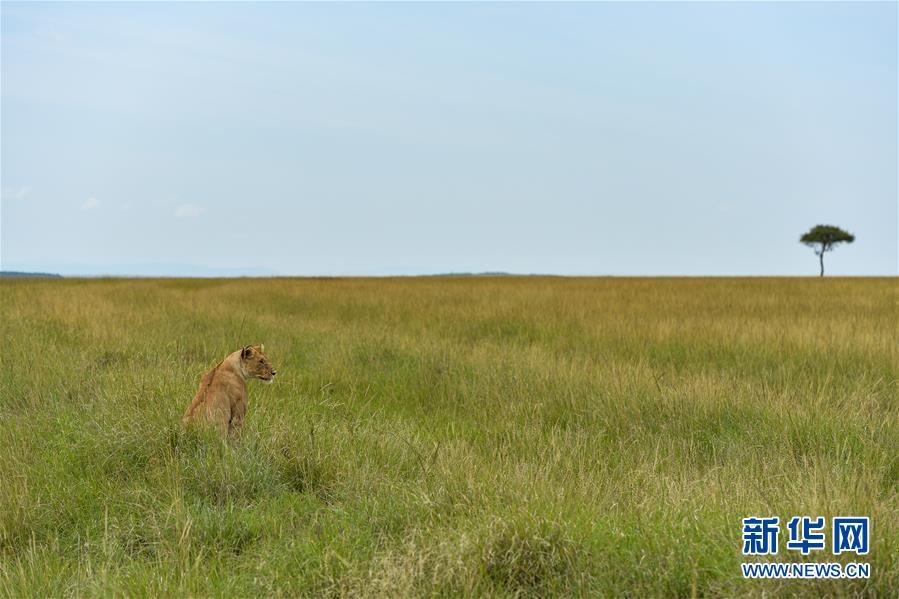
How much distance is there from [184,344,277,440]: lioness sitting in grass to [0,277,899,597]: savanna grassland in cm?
15

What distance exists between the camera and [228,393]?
177 inches

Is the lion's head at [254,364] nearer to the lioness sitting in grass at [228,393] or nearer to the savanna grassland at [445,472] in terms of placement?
the lioness sitting in grass at [228,393]

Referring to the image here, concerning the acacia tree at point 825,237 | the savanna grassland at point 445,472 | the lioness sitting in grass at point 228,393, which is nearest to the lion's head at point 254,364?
the lioness sitting in grass at point 228,393

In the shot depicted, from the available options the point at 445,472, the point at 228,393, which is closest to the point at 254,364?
the point at 228,393

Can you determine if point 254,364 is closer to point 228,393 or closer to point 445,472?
point 228,393

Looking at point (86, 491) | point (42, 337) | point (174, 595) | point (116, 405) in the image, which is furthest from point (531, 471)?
point (42, 337)

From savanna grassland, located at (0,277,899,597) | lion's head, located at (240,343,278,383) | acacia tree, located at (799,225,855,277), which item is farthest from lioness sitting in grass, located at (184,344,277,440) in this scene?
acacia tree, located at (799,225,855,277)

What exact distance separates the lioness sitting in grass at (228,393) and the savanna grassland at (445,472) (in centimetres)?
15

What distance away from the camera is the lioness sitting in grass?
4414 millimetres

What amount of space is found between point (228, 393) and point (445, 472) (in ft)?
5.83

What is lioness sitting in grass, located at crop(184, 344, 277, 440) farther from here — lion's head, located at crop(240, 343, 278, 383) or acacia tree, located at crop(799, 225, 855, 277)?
acacia tree, located at crop(799, 225, 855, 277)

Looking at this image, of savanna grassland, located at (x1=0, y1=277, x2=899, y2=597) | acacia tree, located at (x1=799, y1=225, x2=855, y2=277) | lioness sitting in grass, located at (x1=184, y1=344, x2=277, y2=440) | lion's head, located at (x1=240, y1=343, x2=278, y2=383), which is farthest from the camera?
acacia tree, located at (x1=799, y1=225, x2=855, y2=277)

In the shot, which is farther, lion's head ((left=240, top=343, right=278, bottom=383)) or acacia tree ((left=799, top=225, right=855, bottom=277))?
acacia tree ((left=799, top=225, right=855, bottom=277))

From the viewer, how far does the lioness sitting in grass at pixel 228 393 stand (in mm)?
4414
